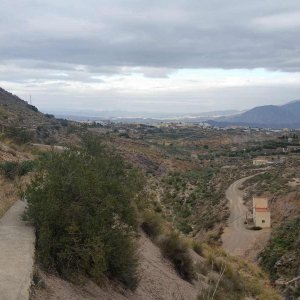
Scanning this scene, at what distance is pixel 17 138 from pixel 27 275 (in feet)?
96.5

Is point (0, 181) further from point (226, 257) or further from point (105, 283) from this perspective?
point (226, 257)

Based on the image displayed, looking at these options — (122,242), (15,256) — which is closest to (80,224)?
(122,242)

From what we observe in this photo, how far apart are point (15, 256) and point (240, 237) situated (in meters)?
31.2

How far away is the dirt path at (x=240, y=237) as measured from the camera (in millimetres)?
34281

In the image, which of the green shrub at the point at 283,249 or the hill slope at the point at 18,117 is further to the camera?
the hill slope at the point at 18,117

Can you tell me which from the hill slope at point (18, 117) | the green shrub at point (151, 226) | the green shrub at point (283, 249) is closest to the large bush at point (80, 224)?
the green shrub at point (151, 226)

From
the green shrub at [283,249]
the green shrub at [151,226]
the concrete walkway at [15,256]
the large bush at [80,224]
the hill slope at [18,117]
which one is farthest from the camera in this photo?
the hill slope at [18,117]

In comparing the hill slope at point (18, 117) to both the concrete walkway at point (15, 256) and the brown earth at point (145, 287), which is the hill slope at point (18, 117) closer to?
the brown earth at point (145, 287)

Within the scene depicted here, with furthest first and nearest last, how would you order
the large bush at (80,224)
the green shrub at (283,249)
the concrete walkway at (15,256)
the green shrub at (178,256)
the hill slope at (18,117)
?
1. the hill slope at (18,117)
2. the green shrub at (283,249)
3. the green shrub at (178,256)
4. the large bush at (80,224)
5. the concrete walkway at (15,256)

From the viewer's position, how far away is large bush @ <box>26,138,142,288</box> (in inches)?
361

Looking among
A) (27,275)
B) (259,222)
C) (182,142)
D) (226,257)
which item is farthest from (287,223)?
(182,142)

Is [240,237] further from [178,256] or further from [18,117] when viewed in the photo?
[18,117]

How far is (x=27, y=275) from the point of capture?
7.76m

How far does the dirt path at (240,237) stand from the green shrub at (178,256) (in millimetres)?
17711
